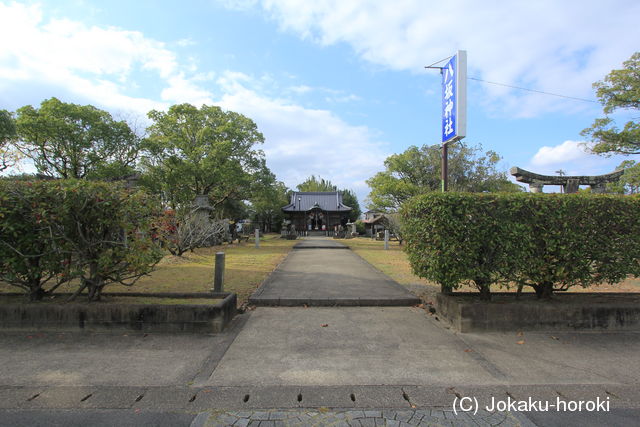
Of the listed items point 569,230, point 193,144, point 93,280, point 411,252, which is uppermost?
point 193,144

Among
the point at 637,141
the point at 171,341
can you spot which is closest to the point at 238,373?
the point at 171,341

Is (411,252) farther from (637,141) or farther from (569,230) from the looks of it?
(637,141)

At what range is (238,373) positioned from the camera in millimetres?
3111

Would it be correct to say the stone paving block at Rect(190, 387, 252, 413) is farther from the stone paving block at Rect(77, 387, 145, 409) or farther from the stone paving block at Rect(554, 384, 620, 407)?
the stone paving block at Rect(554, 384, 620, 407)

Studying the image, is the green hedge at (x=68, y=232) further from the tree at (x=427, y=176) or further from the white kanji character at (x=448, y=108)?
the tree at (x=427, y=176)

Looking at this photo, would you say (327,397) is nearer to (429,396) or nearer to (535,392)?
(429,396)

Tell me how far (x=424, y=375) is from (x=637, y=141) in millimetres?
16201

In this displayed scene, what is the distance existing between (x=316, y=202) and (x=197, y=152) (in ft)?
72.1

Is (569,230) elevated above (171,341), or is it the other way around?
(569,230)

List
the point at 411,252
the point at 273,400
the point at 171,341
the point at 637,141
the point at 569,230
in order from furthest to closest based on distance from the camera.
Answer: the point at 637,141 → the point at 411,252 → the point at 569,230 → the point at 171,341 → the point at 273,400

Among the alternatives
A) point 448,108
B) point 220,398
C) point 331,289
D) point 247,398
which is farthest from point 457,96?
point 220,398

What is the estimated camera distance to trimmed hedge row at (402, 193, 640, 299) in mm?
4363

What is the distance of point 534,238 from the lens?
14.5ft

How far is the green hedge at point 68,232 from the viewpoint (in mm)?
4109
